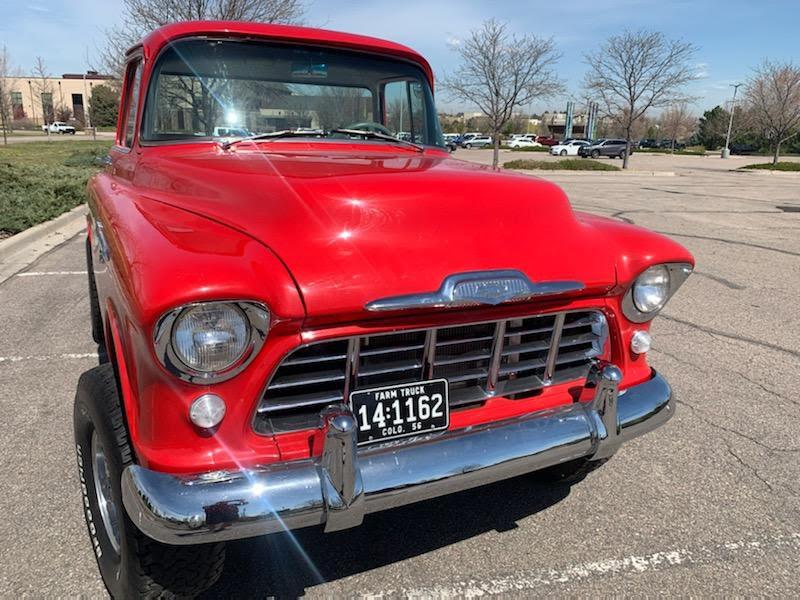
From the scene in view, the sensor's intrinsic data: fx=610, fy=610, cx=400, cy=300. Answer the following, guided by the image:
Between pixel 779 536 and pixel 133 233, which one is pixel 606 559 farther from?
pixel 133 233

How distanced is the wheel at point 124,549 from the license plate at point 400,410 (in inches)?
23.3

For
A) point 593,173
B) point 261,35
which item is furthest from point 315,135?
point 593,173

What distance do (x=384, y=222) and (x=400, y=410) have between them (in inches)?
23.5

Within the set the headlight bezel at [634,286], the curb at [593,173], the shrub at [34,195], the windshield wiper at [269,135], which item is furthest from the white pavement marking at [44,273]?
the curb at [593,173]

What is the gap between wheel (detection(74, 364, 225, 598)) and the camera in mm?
1810

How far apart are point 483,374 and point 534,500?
0.96 m

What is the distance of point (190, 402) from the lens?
1.70 metres

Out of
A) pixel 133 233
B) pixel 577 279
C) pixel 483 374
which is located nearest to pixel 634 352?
pixel 577 279

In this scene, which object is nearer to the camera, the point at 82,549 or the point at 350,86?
the point at 82,549

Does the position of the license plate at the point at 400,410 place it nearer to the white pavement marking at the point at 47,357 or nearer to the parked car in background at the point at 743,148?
the white pavement marking at the point at 47,357

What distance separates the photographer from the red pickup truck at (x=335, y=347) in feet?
5.44

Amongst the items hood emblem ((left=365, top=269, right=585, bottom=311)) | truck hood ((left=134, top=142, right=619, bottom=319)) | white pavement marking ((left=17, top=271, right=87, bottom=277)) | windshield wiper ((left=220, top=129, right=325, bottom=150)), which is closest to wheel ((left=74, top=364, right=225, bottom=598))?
truck hood ((left=134, top=142, right=619, bottom=319))

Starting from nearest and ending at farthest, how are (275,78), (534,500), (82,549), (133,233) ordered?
(133,233)
(82,549)
(534,500)
(275,78)

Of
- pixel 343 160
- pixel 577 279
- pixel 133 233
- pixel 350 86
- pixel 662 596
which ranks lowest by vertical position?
pixel 662 596
